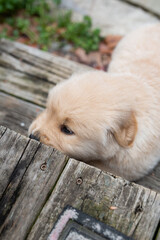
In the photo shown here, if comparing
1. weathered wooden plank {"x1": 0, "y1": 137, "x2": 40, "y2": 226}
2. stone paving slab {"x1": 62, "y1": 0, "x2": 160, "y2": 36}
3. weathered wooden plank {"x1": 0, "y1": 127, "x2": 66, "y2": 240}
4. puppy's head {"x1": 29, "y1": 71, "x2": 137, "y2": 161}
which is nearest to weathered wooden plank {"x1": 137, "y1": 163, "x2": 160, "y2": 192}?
puppy's head {"x1": 29, "y1": 71, "x2": 137, "y2": 161}

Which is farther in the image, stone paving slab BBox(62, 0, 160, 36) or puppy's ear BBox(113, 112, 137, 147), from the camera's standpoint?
stone paving slab BBox(62, 0, 160, 36)

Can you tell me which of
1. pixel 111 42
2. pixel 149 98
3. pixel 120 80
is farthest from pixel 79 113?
pixel 111 42

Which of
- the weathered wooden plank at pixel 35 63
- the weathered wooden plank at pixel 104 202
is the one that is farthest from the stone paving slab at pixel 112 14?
the weathered wooden plank at pixel 104 202

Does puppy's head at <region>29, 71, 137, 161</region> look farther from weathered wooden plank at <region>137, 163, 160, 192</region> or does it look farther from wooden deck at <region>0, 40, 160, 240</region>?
wooden deck at <region>0, 40, 160, 240</region>

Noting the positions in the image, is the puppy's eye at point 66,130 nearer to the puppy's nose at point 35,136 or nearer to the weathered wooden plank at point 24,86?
the puppy's nose at point 35,136

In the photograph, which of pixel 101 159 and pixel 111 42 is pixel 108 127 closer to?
pixel 101 159

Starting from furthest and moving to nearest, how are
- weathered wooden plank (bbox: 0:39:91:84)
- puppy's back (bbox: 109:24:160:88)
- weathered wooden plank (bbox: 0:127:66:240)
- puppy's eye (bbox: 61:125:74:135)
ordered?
weathered wooden plank (bbox: 0:39:91:84) < puppy's back (bbox: 109:24:160:88) < puppy's eye (bbox: 61:125:74:135) < weathered wooden plank (bbox: 0:127:66:240)
